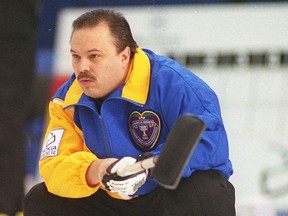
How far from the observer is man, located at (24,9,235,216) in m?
2.45

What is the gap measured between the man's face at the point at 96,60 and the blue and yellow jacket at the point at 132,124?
37mm

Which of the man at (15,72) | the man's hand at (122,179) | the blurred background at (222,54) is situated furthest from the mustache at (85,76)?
the blurred background at (222,54)

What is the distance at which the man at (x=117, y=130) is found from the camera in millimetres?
2449

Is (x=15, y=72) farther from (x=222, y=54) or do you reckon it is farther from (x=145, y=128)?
(x=145, y=128)

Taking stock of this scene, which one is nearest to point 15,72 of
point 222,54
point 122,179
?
point 222,54

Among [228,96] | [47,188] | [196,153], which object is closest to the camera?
[196,153]

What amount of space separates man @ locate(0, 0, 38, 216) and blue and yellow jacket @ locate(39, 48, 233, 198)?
782 mm

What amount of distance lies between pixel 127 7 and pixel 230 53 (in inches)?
17.8

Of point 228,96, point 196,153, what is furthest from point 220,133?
point 228,96

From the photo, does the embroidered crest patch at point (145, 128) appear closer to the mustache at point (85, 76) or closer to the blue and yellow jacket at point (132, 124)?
the blue and yellow jacket at point (132, 124)

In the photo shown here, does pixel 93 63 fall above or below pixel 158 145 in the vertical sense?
above

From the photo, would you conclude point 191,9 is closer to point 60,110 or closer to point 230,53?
point 230,53

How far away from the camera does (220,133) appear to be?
249 cm

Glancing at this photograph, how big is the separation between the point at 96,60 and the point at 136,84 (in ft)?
0.42
